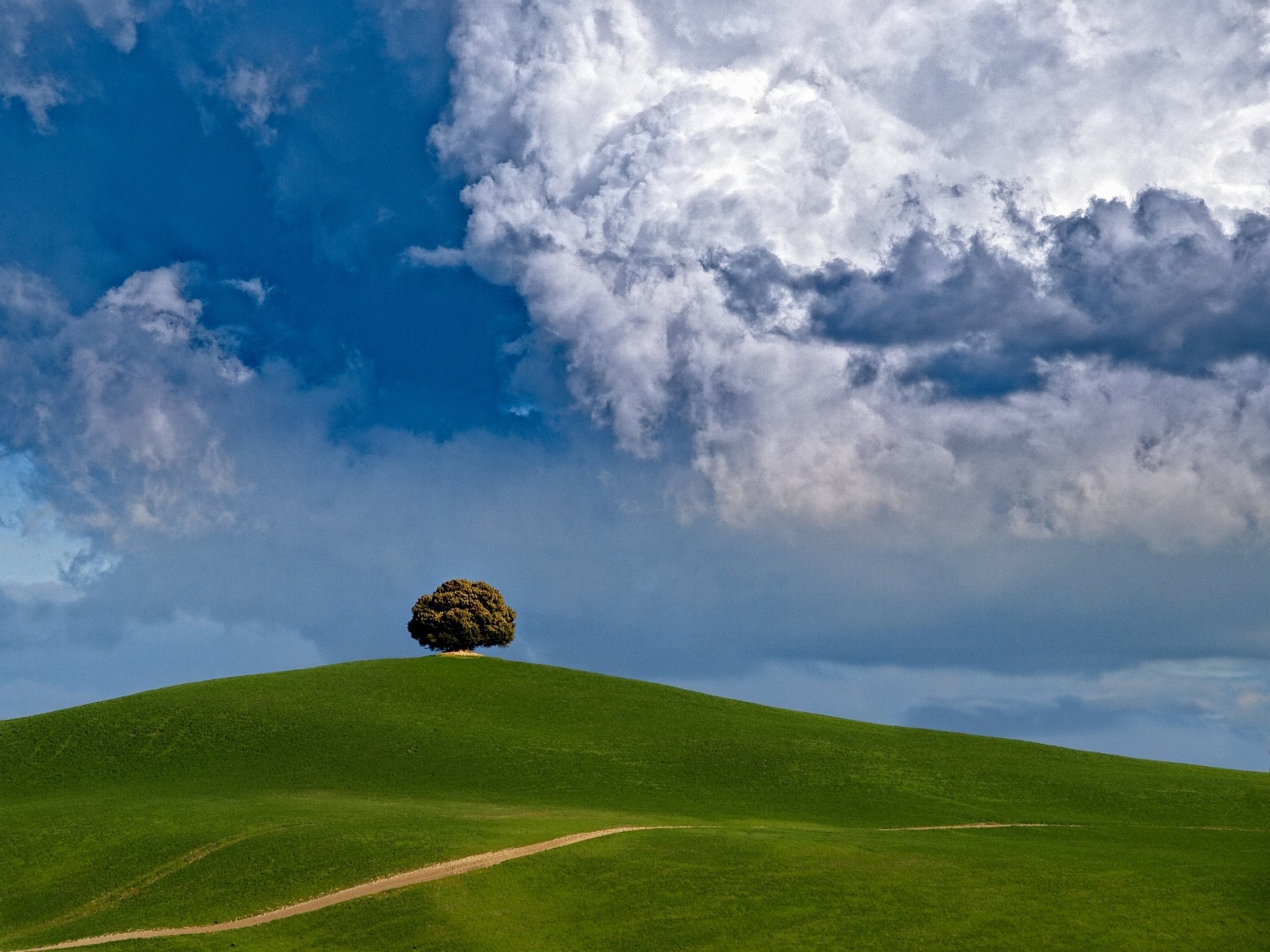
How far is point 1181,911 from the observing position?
121ft

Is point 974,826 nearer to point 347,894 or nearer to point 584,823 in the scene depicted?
point 584,823

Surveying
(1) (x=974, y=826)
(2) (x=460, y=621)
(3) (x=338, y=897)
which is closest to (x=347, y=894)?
(3) (x=338, y=897)

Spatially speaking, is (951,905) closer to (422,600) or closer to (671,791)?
(671,791)

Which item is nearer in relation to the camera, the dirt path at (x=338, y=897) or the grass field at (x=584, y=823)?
the grass field at (x=584, y=823)

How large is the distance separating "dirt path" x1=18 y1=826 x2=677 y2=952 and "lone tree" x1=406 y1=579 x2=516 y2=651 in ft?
164

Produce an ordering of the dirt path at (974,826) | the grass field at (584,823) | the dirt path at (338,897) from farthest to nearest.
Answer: the dirt path at (974,826) → the dirt path at (338,897) → the grass field at (584,823)

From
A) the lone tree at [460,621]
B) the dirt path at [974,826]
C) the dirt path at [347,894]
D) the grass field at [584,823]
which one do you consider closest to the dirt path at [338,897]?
the dirt path at [347,894]

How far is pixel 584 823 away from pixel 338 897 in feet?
37.0

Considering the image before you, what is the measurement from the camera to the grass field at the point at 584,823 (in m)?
36.5

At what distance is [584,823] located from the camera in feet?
154

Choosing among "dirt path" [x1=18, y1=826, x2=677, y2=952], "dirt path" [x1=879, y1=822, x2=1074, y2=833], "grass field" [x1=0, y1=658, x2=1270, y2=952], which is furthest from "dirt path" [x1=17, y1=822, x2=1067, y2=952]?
"dirt path" [x1=879, y1=822, x2=1074, y2=833]

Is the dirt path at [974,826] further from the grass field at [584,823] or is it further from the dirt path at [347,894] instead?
the dirt path at [347,894]

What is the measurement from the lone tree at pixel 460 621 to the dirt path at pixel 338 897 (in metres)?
50.0

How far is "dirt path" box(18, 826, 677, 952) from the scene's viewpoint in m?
38.4
